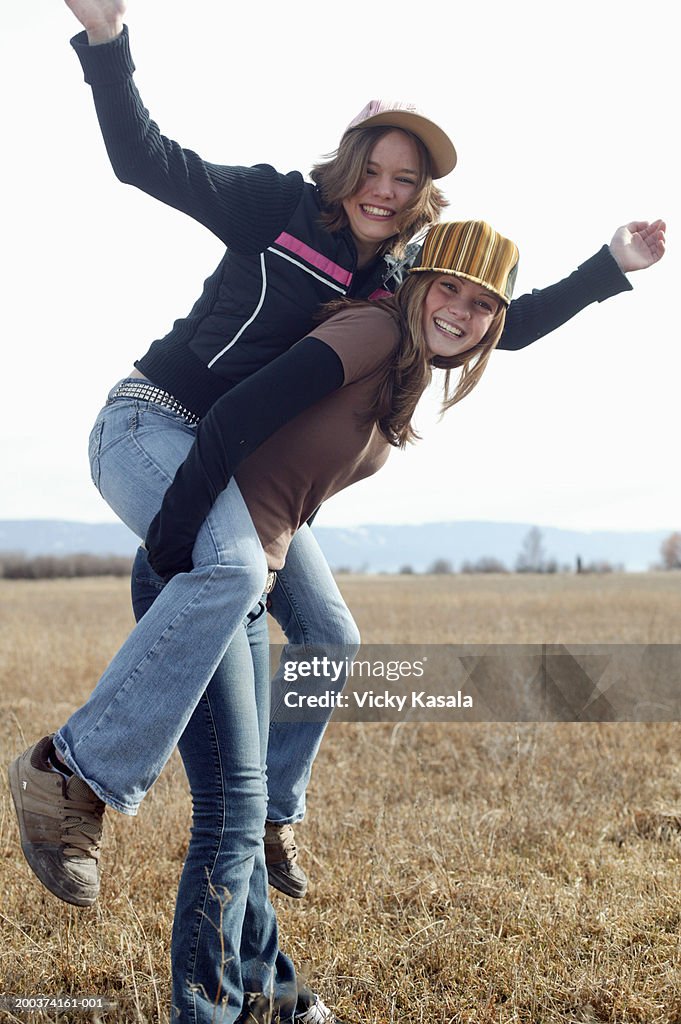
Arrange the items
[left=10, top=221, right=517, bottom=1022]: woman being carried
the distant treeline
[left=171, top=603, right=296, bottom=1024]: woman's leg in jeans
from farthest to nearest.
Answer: the distant treeline, [left=171, top=603, right=296, bottom=1024]: woman's leg in jeans, [left=10, top=221, right=517, bottom=1022]: woman being carried

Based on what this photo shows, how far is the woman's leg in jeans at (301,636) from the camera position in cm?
320

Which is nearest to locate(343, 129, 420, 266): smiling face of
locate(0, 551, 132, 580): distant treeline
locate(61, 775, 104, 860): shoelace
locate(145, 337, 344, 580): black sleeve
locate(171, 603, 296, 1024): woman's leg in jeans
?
locate(145, 337, 344, 580): black sleeve

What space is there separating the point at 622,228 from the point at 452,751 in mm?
4091

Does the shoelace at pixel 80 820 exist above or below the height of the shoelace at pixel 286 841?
above

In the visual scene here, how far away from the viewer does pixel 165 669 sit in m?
2.48

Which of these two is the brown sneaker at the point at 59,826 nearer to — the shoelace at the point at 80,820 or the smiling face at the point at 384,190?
the shoelace at the point at 80,820

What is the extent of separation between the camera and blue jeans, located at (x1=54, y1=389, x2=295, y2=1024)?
8.11 ft

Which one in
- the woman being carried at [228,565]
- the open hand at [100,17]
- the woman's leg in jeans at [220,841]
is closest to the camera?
the open hand at [100,17]

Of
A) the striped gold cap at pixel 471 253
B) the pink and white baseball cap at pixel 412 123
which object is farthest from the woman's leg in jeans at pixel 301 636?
the pink and white baseball cap at pixel 412 123

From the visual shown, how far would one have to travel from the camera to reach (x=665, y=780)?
5.78 m

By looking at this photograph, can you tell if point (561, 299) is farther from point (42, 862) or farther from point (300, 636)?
point (42, 862)

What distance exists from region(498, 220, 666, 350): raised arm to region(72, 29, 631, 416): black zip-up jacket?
64 cm

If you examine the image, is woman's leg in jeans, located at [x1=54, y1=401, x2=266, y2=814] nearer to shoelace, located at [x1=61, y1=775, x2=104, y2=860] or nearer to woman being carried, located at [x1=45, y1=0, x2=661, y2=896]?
shoelace, located at [x1=61, y1=775, x2=104, y2=860]

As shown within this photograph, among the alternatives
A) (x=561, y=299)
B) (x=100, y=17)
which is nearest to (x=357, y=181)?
(x=100, y=17)
